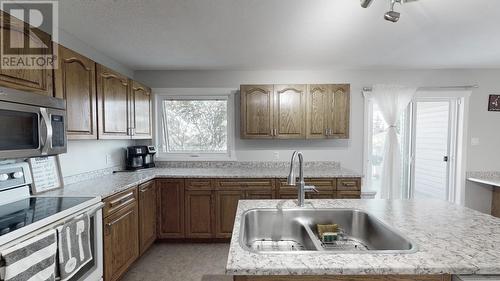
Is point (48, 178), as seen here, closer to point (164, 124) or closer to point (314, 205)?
point (164, 124)

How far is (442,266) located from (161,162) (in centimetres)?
335

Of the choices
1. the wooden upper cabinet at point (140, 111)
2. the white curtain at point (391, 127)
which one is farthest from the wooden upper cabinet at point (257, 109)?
the white curtain at point (391, 127)

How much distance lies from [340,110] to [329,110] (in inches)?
5.7

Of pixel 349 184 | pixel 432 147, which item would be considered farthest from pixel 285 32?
pixel 432 147

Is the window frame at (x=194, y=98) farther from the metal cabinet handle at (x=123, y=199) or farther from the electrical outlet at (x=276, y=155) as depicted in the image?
the metal cabinet handle at (x=123, y=199)

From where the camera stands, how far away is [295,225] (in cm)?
158

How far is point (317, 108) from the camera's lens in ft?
10.6

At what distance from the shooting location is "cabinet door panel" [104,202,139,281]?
1.95 meters

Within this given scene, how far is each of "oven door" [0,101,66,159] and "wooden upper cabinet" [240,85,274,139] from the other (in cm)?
199

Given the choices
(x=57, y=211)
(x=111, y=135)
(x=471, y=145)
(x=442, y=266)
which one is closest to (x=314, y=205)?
(x=442, y=266)

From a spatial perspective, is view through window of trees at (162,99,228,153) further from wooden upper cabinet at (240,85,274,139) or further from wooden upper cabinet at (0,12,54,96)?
wooden upper cabinet at (0,12,54,96)

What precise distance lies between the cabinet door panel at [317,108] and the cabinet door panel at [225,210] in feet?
4.32

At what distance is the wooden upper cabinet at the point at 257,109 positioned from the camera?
3244 mm

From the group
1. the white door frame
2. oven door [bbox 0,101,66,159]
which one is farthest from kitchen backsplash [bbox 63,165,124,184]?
the white door frame
